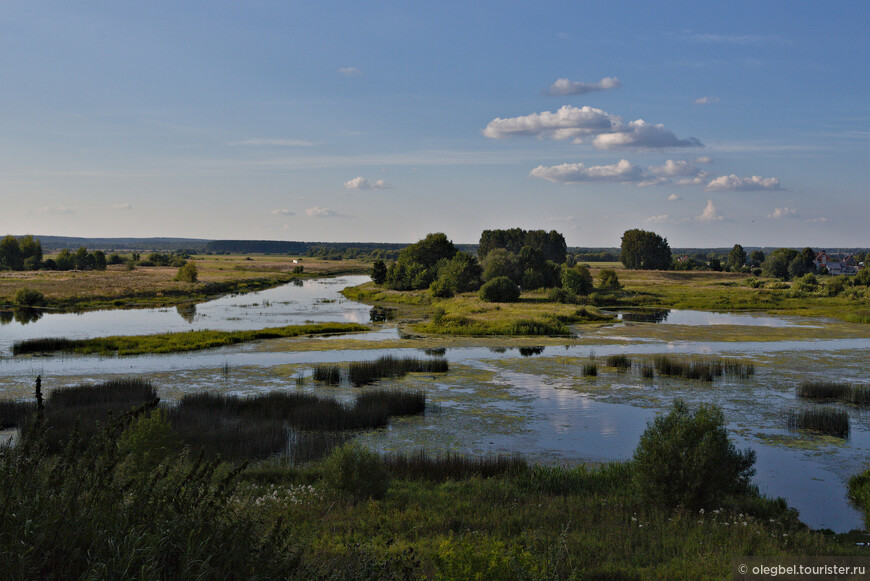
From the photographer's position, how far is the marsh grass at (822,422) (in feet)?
64.0

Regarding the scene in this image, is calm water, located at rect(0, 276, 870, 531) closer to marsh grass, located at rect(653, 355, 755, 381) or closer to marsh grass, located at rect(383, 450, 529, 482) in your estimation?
marsh grass, located at rect(653, 355, 755, 381)

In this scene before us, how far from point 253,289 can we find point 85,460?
320 feet

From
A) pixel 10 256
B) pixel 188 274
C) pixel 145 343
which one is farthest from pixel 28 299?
pixel 10 256

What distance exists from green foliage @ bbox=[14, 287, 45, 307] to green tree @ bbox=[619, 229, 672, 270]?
117 m

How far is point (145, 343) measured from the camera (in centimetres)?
3656

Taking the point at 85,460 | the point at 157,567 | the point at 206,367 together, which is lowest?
the point at 206,367

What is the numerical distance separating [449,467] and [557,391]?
11.8 meters

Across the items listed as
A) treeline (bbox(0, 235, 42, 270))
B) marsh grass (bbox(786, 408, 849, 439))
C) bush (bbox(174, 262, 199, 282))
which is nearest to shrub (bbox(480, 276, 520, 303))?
marsh grass (bbox(786, 408, 849, 439))

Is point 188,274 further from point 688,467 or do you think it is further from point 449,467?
point 688,467

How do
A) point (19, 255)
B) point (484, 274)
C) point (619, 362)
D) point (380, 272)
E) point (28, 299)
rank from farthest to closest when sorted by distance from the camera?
point (19, 255) < point (380, 272) < point (484, 274) < point (28, 299) < point (619, 362)

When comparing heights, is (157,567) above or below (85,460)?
below

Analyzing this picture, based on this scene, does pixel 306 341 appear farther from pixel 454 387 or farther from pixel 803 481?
pixel 803 481

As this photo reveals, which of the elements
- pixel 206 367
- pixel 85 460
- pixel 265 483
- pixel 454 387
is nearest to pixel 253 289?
pixel 206 367

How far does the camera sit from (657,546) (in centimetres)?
963
